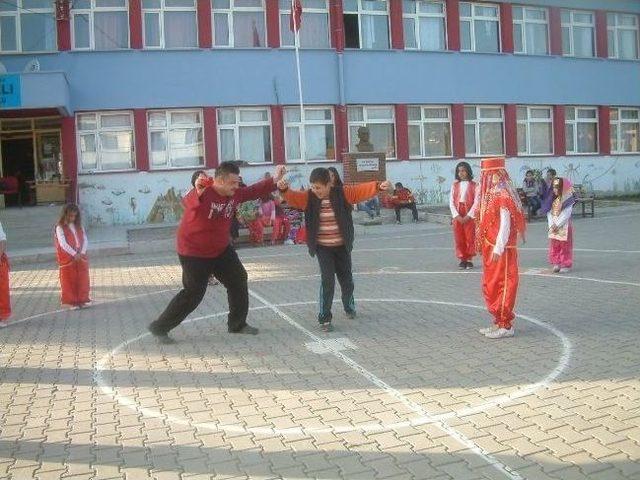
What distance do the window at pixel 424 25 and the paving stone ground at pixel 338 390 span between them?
1930cm

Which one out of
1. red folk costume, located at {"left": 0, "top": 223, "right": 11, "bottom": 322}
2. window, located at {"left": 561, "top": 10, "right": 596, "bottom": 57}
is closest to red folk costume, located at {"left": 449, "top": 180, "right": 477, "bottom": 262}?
red folk costume, located at {"left": 0, "top": 223, "right": 11, "bottom": 322}

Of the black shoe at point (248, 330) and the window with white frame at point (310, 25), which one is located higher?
the window with white frame at point (310, 25)

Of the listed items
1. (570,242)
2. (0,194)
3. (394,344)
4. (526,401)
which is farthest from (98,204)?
(526,401)

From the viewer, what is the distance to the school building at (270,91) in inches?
985

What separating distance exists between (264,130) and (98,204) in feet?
20.7

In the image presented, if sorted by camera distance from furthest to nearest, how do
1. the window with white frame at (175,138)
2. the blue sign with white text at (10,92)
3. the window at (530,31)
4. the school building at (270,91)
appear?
the window at (530,31) < the window with white frame at (175,138) < the school building at (270,91) < the blue sign with white text at (10,92)

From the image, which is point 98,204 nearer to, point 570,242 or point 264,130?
point 264,130

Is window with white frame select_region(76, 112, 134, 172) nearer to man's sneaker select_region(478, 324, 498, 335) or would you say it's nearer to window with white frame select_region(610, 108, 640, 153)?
man's sneaker select_region(478, 324, 498, 335)

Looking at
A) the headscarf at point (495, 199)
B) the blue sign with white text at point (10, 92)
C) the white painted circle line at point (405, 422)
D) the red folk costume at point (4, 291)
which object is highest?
the blue sign with white text at point (10, 92)

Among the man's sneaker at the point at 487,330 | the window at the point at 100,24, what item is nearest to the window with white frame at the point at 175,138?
the window at the point at 100,24

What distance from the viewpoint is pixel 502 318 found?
771 cm

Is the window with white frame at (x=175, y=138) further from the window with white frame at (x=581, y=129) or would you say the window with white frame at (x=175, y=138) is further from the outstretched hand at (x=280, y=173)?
the outstretched hand at (x=280, y=173)

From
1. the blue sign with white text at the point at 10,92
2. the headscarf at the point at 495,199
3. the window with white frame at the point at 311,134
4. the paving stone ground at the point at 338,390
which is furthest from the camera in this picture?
the window with white frame at the point at 311,134

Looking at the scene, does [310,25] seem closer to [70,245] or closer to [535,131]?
[535,131]
